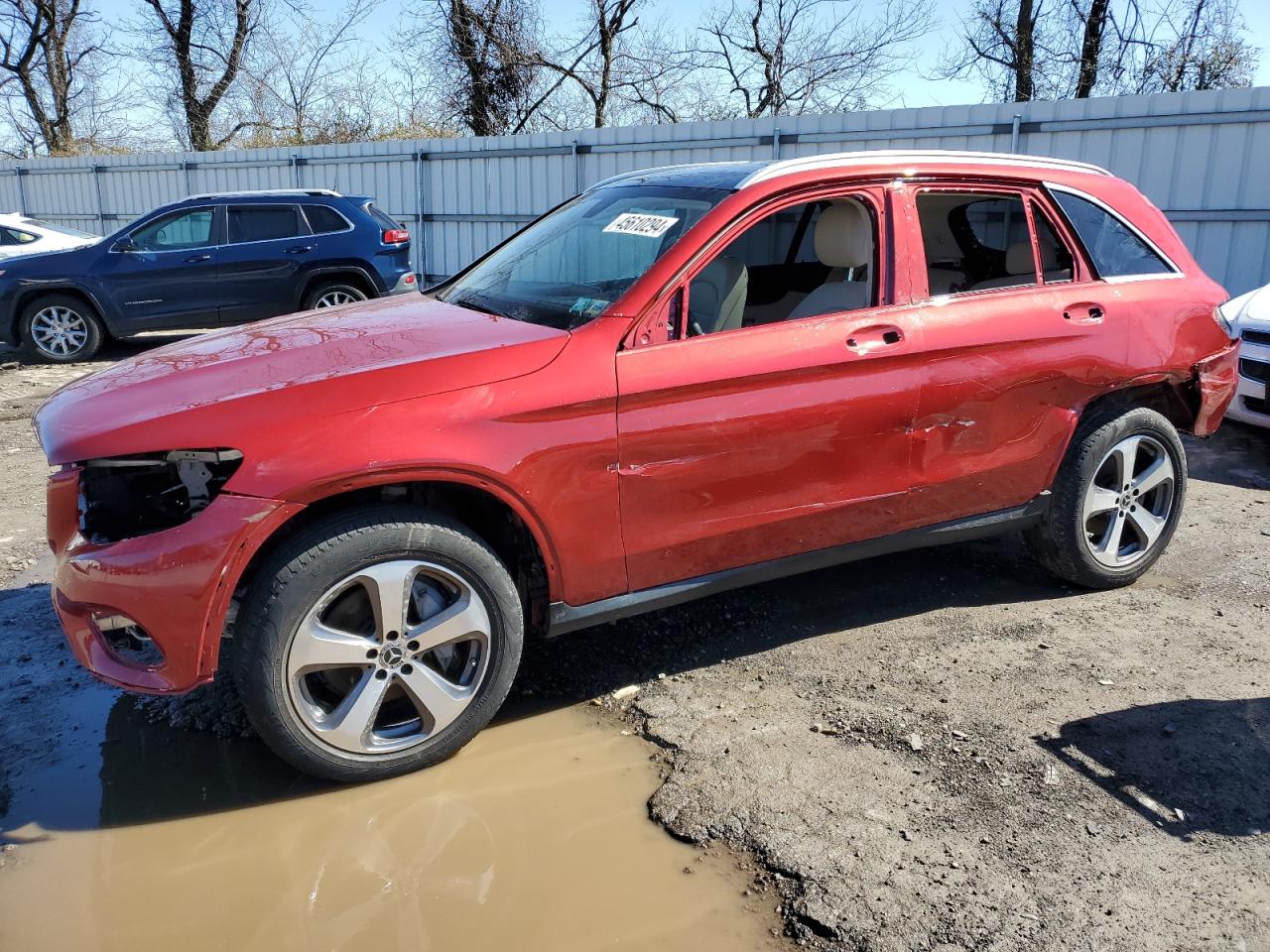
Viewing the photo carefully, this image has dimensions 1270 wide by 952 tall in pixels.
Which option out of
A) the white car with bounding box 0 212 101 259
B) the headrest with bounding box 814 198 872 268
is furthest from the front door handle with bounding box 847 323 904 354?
the white car with bounding box 0 212 101 259

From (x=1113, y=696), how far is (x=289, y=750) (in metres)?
2.73

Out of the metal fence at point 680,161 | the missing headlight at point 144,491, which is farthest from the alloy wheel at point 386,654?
the metal fence at point 680,161

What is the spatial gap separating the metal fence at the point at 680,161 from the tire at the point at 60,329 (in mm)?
5200

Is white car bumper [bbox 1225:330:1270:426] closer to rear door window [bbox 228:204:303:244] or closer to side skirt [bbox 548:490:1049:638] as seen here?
side skirt [bbox 548:490:1049:638]

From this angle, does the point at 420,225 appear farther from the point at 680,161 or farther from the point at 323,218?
the point at 680,161

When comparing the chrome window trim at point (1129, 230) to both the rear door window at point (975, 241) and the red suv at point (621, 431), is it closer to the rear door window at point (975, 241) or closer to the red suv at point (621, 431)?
the red suv at point (621, 431)

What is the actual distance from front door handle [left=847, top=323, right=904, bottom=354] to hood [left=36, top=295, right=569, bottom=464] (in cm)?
105

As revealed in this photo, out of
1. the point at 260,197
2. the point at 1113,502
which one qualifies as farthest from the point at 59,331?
the point at 1113,502

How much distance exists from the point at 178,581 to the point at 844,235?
8.66 ft

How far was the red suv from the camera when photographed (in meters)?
2.87

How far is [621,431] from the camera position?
10.5 ft

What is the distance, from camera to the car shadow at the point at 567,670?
307 centimetres

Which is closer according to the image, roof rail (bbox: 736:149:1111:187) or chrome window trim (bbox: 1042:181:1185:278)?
roof rail (bbox: 736:149:1111:187)

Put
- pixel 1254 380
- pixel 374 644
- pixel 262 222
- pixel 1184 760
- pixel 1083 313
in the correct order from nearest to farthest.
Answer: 1. pixel 374 644
2. pixel 1184 760
3. pixel 1083 313
4. pixel 1254 380
5. pixel 262 222
